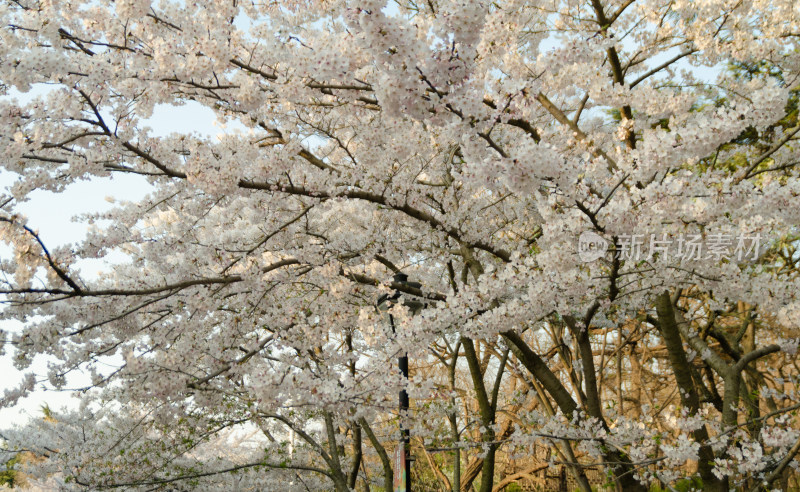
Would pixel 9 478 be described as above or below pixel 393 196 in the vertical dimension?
below

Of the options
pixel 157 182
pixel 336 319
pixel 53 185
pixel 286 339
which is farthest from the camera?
pixel 336 319

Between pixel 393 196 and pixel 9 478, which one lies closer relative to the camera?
pixel 393 196

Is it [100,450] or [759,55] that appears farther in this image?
[100,450]

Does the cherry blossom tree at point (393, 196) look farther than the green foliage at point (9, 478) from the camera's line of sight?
No

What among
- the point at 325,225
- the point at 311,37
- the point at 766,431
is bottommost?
the point at 766,431

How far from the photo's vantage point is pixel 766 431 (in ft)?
15.4

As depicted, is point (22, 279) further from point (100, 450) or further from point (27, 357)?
point (100, 450)

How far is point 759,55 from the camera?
18.6 ft

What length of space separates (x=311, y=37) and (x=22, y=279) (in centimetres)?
388

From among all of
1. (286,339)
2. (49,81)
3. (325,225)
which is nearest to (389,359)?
(286,339)

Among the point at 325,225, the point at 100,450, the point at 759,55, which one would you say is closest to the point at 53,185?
the point at 325,225

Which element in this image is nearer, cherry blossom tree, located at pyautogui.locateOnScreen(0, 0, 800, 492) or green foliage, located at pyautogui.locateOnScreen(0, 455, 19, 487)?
cherry blossom tree, located at pyautogui.locateOnScreen(0, 0, 800, 492)

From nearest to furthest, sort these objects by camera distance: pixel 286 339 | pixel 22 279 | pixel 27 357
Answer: pixel 22 279 < pixel 27 357 < pixel 286 339

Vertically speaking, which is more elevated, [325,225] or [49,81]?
[325,225]
